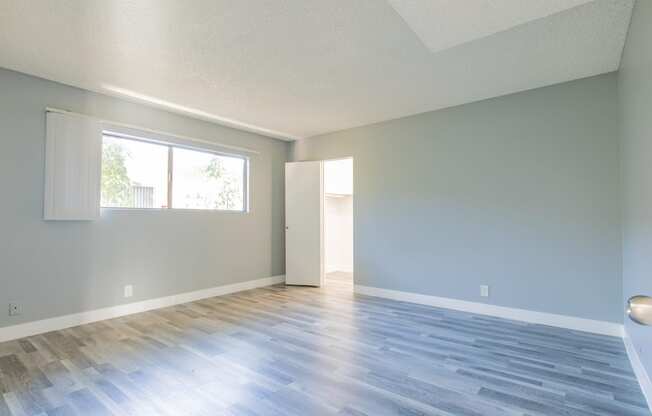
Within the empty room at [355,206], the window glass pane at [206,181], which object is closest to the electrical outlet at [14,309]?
the empty room at [355,206]

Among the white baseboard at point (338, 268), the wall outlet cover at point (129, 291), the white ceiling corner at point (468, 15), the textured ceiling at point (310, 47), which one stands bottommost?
the white baseboard at point (338, 268)

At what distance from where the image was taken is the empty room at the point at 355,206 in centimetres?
217

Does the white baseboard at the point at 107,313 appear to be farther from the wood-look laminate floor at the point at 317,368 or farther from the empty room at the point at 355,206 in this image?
the wood-look laminate floor at the point at 317,368

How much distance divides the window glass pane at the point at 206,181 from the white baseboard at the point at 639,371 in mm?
4663

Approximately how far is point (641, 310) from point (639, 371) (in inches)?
79.0

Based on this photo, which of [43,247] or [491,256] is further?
[491,256]

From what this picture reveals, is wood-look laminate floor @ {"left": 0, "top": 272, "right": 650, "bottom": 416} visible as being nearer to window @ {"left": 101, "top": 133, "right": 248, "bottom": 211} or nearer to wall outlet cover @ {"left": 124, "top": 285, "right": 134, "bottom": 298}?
wall outlet cover @ {"left": 124, "top": 285, "right": 134, "bottom": 298}

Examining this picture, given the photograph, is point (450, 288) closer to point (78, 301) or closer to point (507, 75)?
point (507, 75)

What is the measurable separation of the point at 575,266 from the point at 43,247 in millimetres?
5218

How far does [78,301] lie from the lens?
11.5 feet

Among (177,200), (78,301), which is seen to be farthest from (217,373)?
(177,200)

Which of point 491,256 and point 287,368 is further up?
point 491,256


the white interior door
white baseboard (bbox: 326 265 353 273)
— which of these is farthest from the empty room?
white baseboard (bbox: 326 265 353 273)

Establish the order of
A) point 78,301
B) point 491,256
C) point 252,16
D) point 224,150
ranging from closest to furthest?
1. point 252,16
2. point 78,301
3. point 491,256
4. point 224,150
